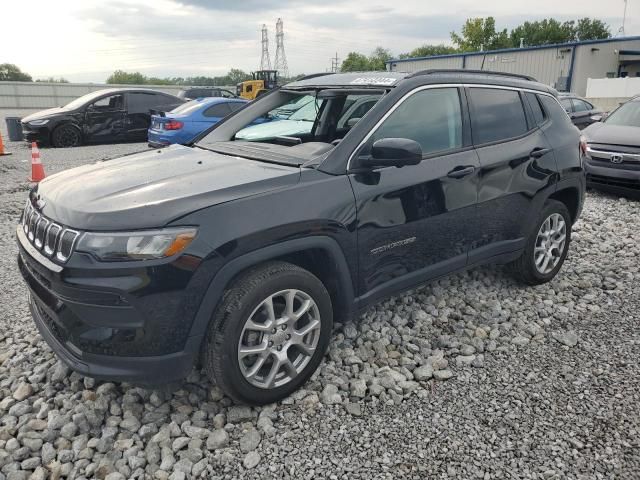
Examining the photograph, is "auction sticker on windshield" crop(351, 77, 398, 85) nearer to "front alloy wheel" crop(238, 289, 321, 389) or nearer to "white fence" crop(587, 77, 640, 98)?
"front alloy wheel" crop(238, 289, 321, 389)

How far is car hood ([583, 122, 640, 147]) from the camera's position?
766 cm

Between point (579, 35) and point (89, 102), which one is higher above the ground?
point (579, 35)

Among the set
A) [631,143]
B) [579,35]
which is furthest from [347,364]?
[579,35]

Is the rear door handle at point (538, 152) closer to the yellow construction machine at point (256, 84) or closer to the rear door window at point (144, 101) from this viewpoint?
the rear door window at point (144, 101)

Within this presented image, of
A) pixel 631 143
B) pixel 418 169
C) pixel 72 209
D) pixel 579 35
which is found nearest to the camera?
pixel 72 209

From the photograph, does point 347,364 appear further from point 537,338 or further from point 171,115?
point 171,115

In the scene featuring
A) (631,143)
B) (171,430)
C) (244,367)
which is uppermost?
(631,143)

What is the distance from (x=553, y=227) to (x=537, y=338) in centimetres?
121

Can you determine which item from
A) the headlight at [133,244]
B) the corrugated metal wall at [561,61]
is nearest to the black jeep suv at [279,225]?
the headlight at [133,244]

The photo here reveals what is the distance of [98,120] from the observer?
1282cm

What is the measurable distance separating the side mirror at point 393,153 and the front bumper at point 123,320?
50.0 inches

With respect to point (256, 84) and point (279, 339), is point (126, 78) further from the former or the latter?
point (279, 339)

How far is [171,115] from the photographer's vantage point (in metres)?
10.9

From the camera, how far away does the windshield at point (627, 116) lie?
8.49m
